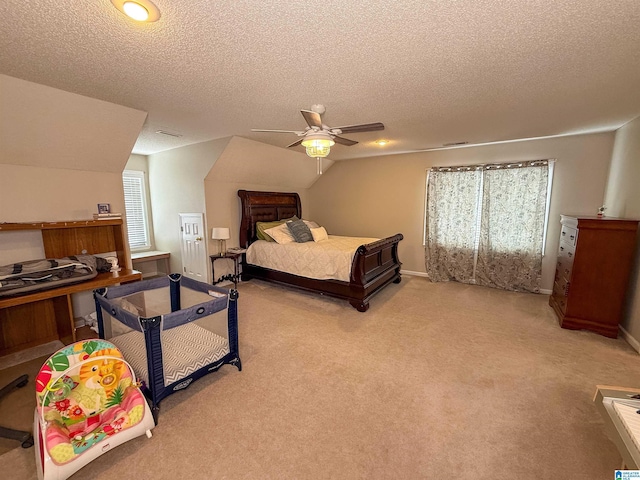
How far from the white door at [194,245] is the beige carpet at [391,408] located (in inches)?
73.7

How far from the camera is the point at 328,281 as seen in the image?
3764 mm

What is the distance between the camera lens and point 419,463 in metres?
1.48

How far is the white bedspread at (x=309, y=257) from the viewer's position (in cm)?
361

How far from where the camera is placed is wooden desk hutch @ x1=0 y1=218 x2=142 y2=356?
8.14ft

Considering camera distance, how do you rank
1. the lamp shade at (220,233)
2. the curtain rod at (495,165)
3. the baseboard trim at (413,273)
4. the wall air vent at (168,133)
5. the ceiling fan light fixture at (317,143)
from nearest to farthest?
the ceiling fan light fixture at (317,143)
the wall air vent at (168,133)
the curtain rod at (495,165)
the lamp shade at (220,233)
the baseboard trim at (413,273)

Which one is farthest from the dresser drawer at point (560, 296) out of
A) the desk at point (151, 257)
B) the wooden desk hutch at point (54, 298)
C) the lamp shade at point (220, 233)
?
the desk at point (151, 257)

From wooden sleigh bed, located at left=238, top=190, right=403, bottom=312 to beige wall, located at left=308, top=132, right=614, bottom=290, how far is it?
0.74m

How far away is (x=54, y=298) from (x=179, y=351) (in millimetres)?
1806

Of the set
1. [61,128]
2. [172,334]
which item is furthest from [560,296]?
[61,128]

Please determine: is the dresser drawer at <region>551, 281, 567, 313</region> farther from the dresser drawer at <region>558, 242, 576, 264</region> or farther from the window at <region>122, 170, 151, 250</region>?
the window at <region>122, 170, 151, 250</region>

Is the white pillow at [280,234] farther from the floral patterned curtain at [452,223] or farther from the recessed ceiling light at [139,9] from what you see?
the recessed ceiling light at [139,9]

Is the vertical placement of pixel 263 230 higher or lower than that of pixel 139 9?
lower

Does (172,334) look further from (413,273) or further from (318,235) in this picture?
(413,273)

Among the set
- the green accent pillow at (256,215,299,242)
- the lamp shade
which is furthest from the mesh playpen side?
the green accent pillow at (256,215,299,242)
